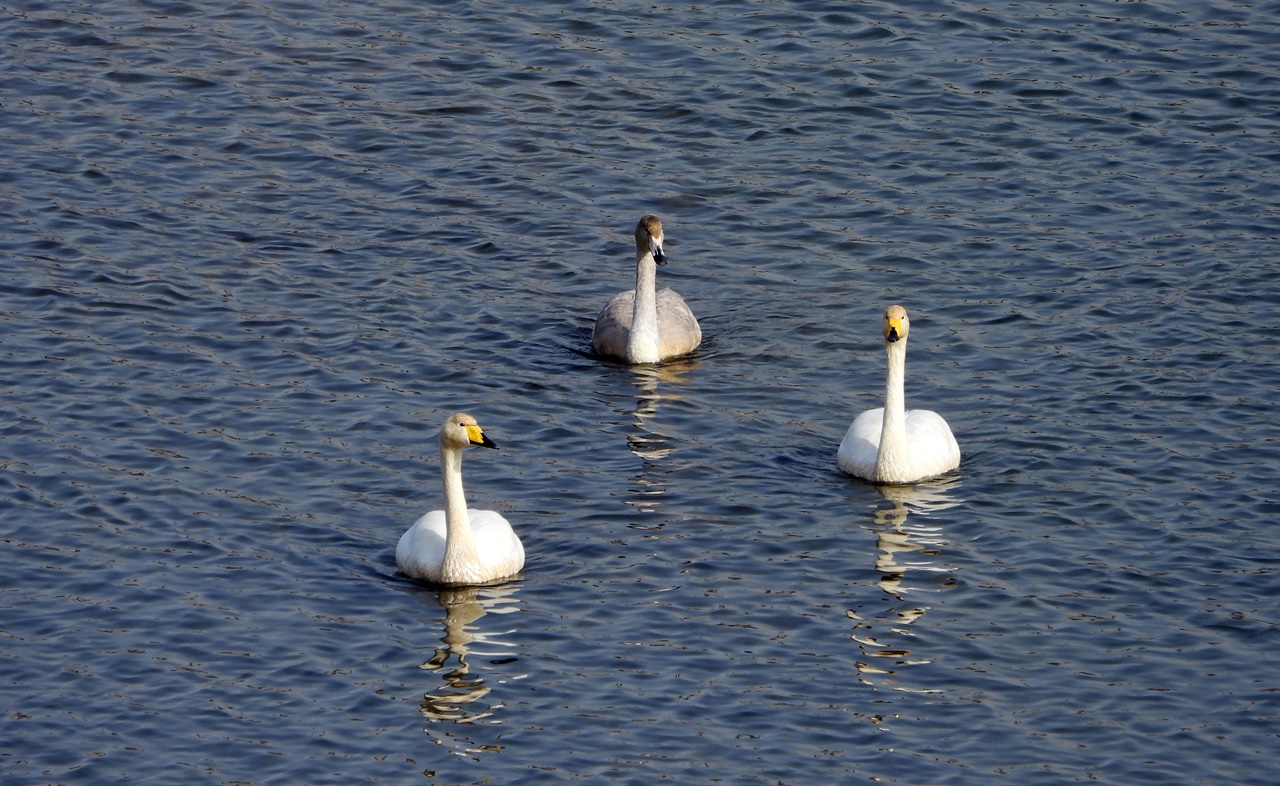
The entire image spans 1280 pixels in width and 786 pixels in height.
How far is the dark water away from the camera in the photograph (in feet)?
40.5

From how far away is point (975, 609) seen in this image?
1358cm

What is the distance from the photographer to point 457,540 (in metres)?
13.8

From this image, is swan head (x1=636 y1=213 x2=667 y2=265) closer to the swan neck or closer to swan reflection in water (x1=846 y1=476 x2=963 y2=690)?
the swan neck

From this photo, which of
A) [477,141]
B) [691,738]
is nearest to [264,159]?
[477,141]

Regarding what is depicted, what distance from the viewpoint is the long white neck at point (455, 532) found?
13.8 meters

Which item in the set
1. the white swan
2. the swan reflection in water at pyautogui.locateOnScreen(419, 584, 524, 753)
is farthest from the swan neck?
the swan reflection in water at pyautogui.locateOnScreen(419, 584, 524, 753)

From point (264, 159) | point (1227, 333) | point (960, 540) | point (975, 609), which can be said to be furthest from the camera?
point (264, 159)

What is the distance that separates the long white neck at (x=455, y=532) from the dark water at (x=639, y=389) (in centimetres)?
24

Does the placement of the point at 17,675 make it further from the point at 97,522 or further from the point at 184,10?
the point at 184,10

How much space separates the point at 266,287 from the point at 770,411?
5.38 metres

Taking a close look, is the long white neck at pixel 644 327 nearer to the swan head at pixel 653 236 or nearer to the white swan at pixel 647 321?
the white swan at pixel 647 321

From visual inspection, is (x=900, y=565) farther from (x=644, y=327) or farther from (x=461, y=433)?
(x=644, y=327)

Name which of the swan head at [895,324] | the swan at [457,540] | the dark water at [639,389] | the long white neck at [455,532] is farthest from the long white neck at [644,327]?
the long white neck at [455,532]

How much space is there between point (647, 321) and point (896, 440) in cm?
363
